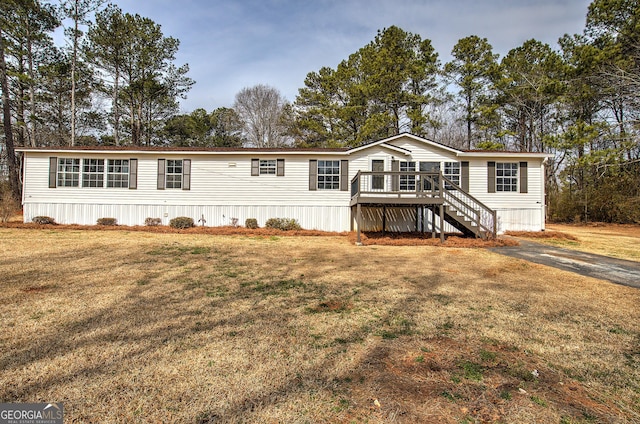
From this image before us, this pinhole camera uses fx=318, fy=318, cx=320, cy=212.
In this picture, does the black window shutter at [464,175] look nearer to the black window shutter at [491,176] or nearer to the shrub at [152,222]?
the black window shutter at [491,176]

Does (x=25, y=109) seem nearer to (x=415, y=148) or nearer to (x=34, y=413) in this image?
(x=415, y=148)

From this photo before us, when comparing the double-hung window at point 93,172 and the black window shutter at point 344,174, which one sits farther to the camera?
the double-hung window at point 93,172

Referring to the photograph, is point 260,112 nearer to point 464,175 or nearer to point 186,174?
point 186,174

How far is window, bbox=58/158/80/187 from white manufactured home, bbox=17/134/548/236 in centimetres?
4

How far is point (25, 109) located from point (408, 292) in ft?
111

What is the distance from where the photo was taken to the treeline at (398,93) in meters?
20.9

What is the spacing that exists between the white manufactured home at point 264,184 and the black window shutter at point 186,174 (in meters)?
0.05

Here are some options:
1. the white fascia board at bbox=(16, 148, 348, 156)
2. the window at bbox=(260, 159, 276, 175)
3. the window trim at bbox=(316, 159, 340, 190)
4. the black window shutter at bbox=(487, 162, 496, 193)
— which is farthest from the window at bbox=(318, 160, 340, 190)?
the black window shutter at bbox=(487, 162, 496, 193)

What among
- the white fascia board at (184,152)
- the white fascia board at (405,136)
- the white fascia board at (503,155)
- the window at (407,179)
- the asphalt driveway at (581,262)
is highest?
the white fascia board at (405,136)

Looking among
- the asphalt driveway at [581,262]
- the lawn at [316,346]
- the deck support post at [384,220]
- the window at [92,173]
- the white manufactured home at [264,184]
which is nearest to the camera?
Result: the lawn at [316,346]

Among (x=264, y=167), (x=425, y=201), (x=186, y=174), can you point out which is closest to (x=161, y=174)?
(x=186, y=174)

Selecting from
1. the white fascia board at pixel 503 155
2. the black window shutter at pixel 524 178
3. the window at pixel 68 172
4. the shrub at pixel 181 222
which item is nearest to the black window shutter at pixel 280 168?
the shrub at pixel 181 222

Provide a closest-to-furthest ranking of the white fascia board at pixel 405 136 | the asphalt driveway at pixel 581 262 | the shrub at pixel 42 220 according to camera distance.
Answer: the asphalt driveway at pixel 581 262
the shrub at pixel 42 220
the white fascia board at pixel 405 136

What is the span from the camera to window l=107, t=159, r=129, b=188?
50.6ft
